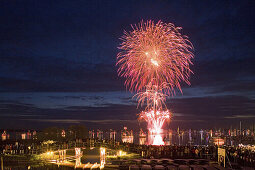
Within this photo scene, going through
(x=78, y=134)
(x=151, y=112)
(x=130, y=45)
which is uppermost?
(x=130, y=45)

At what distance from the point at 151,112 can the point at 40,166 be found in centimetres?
3507

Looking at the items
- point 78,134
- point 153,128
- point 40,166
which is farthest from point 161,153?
point 78,134

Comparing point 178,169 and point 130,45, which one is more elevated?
point 130,45

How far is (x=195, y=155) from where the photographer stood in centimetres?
2781

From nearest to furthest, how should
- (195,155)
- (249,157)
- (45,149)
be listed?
(249,157) → (195,155) → (45,149)

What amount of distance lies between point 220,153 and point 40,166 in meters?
15.5

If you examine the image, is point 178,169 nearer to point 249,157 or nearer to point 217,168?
point 217,168

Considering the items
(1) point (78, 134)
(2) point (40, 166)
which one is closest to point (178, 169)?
(2) point (40, 166)

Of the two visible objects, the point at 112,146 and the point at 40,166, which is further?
the point at 112,146

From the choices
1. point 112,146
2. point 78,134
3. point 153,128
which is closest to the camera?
point 112,146

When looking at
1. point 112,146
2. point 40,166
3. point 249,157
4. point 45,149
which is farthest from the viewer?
point 112,146

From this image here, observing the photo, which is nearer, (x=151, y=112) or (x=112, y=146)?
(x=112, y=146)

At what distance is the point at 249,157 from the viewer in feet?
75.6

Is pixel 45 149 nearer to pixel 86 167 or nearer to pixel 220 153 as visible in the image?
pixel 86 167
